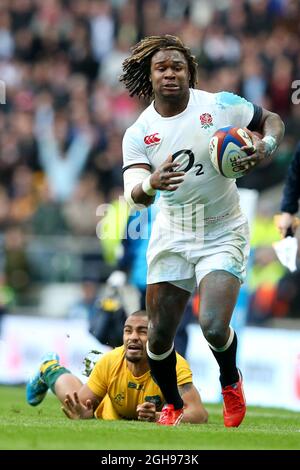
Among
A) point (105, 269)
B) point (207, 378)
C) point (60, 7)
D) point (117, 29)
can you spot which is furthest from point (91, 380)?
point (60, 7)

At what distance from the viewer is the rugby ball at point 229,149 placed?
295 inches

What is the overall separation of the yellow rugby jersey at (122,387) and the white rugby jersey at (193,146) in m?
1.42

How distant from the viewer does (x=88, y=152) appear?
62.4 feet

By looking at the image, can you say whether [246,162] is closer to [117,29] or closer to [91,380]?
[91,380]

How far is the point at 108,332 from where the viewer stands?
10.9m

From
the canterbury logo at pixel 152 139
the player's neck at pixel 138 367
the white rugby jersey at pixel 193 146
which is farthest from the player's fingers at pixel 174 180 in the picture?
the player's neck at pixel 138 367

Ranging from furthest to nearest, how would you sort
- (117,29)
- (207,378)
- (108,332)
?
(117,29), (207,378), (108,332)

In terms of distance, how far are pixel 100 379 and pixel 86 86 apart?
39.9 feet

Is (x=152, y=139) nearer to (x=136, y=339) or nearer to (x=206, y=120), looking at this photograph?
(x=206, y=120)

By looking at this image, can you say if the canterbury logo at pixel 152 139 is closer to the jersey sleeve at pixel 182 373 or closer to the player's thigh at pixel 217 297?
the player's thigh at pixel 217 297

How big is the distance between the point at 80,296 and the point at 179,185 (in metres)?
8.65

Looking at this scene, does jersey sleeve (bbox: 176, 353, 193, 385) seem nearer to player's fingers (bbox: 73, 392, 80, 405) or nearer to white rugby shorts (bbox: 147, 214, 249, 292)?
player's fingers (bbox: 73, 392, 80, 405)

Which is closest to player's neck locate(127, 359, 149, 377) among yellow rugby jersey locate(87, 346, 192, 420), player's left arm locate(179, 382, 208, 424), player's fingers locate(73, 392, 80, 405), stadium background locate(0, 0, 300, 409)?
yellow rugby jersey locate(87, 346, 192, 420)

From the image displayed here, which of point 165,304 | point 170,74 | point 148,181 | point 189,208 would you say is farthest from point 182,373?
point 170,74
